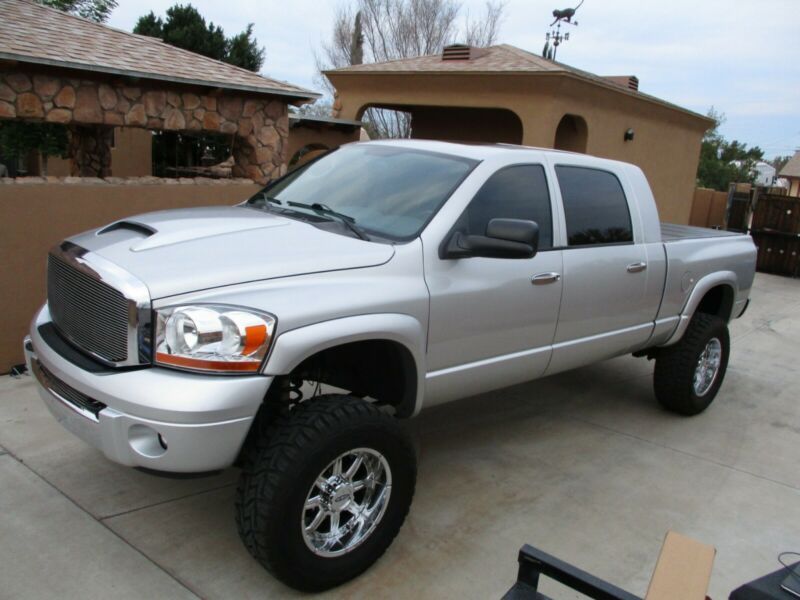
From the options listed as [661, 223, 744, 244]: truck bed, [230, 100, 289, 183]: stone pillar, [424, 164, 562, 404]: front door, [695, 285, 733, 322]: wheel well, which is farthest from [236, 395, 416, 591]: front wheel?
[230, 100, 289, 183]: stone pillar

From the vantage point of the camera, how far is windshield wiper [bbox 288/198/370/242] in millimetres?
3496

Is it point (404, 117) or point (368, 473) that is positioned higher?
point (404, 117)

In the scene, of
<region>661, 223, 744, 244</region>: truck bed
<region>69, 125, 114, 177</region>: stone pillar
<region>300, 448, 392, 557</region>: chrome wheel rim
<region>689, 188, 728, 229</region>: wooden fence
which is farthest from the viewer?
<region>689, 188, 728, 229</region>: wooden fence

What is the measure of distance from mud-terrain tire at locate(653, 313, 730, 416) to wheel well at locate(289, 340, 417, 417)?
2879 mm

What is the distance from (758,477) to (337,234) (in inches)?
133

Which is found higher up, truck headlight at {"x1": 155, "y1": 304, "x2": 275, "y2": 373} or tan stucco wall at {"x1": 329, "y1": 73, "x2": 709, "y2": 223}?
tan stucco wall at {"x1": 329, "y1": 73, "x2": 709, "y2": 223}

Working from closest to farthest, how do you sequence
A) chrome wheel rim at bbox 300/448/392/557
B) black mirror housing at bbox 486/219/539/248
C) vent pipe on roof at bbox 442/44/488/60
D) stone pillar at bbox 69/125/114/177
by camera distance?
chrome wheel rim at bbox 300/448/392/557, black mirror housing at bbox 486/219/539/248, stone pillar at bbox 69/125/114/177, vent pipe on roof at bbox 442/44/488/60

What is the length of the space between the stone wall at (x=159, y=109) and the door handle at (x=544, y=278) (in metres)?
4.22

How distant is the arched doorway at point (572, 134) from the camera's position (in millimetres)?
11398

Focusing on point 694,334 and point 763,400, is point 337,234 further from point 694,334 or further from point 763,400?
point 763,400

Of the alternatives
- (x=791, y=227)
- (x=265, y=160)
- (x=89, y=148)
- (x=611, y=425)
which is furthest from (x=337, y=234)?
(x=791, y=227)

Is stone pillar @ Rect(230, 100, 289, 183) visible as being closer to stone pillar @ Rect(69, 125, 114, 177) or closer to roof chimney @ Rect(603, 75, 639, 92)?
stone pillar @ Rect(69, 125, 114, 177)

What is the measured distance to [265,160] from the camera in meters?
7.56

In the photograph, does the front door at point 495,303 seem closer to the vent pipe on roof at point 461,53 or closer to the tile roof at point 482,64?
the tile roof at point 482,64
